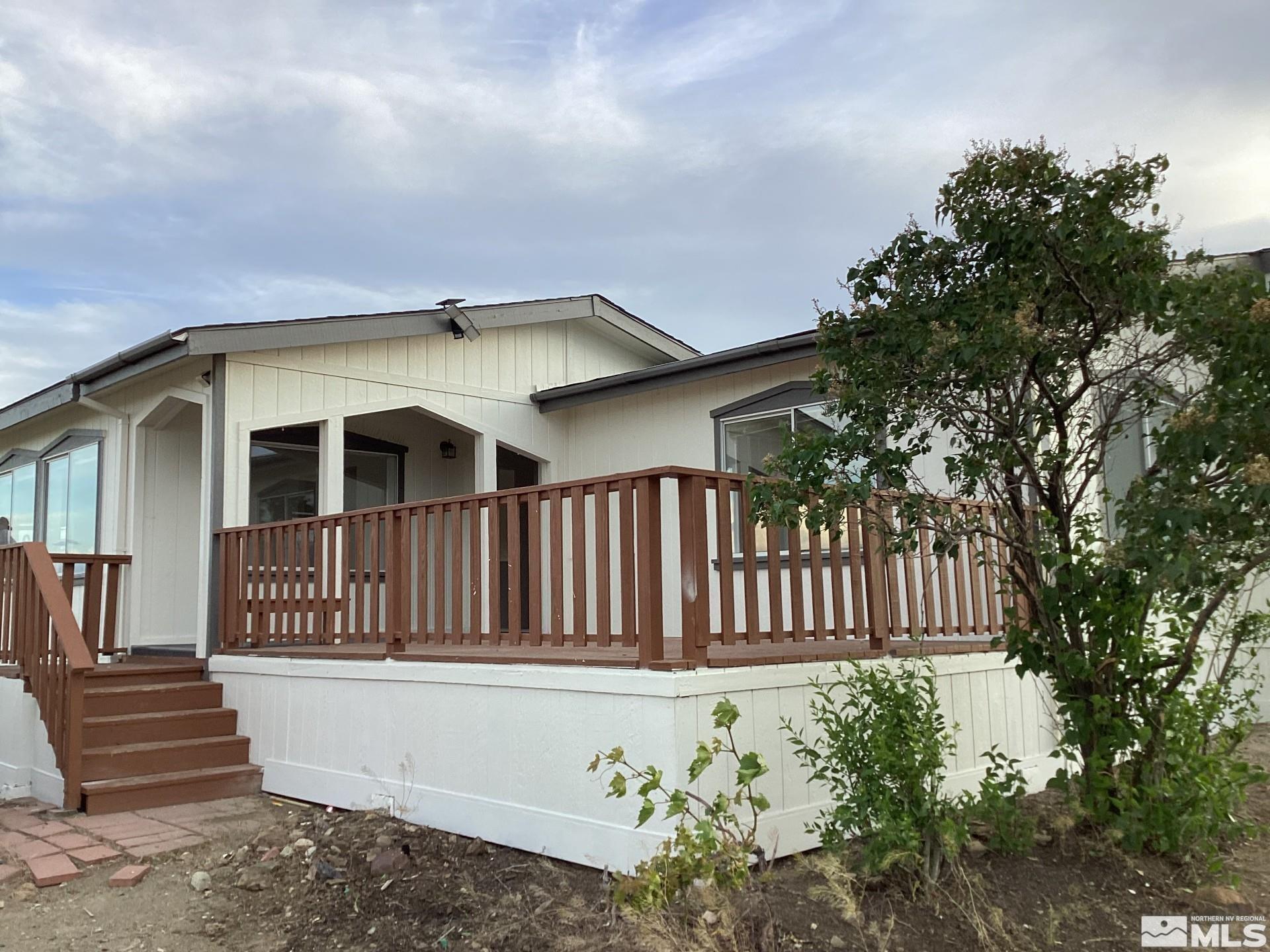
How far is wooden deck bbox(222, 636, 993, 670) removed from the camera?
16.2 feet

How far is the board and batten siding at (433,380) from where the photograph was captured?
7.93 metres

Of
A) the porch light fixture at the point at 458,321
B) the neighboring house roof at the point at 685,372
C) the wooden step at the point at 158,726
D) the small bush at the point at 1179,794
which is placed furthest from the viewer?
the porch light fixture at the point at 458,321

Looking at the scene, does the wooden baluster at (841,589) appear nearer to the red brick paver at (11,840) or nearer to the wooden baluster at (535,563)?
the wooden baluster at (535,563)

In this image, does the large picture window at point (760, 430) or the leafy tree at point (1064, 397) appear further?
the large picture window at point (760, 430)

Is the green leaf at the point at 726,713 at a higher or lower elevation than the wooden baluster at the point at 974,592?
lower

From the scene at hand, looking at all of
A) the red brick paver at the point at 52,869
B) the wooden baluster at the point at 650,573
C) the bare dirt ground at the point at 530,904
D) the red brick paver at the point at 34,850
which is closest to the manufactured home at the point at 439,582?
the wooden baluster at the point at 650,573

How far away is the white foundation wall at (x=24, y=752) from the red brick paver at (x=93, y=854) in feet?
4.82

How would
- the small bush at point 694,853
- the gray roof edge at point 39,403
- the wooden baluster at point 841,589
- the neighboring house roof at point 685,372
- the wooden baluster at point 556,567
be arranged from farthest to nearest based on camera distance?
the gray roof edge at point 39,403, the neighboring house roof at point 685,372, the wooden baluster at point 841,589, the wooden baluster at point 556,567, the small bush at point 694,853

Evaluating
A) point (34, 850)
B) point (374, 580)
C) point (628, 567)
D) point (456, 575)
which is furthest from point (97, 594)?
point (628, 567)

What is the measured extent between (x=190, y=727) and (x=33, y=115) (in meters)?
13.2

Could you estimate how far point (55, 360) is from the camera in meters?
30.4

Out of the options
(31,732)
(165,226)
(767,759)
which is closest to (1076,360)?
(767,759)

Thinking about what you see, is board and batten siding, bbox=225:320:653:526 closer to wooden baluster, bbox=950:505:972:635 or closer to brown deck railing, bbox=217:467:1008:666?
brown deck railing, bbox=217:467:1008:666

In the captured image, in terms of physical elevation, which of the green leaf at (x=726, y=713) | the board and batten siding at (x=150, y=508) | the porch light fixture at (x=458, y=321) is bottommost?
the green leaf at (x=726, y=713)
